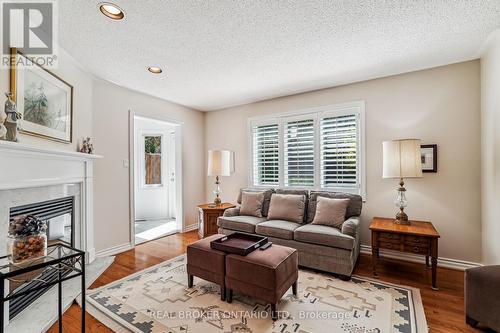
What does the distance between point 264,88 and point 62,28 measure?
248cm

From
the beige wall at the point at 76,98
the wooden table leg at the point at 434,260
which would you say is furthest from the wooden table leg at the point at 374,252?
the beige wall at the point at 76,98

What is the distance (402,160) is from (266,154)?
2.16 metres

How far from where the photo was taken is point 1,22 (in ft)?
5.99

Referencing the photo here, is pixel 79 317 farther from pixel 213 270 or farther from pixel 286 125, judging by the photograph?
pixel 286 125

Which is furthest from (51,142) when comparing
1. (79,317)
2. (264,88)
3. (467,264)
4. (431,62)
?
(467,264)

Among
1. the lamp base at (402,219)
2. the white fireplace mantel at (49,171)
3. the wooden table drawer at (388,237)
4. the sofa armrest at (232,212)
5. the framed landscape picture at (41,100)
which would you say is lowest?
the wooden table drawer at (388,237)

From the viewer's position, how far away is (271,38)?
89.7 inches

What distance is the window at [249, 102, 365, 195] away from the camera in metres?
3.43

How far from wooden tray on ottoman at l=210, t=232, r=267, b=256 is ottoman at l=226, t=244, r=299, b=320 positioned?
45mm

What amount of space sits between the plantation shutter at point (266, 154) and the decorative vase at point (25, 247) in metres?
3.23

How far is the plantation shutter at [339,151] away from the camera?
3.43m

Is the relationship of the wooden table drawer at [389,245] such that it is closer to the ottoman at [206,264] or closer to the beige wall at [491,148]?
the beige wall at [491,148]

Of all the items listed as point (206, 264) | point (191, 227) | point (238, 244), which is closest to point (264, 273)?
point (238, 244)

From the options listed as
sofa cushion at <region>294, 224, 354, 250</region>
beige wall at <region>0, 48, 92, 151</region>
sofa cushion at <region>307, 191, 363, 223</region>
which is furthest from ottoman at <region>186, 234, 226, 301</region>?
beige wall at <region>0, 48, 92, 151</region>
